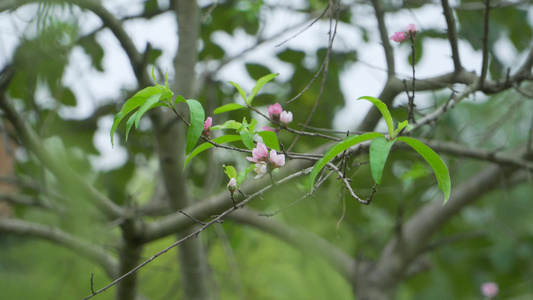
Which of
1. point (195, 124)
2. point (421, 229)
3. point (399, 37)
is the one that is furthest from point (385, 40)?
point (421, 229)

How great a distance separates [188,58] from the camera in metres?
1.60

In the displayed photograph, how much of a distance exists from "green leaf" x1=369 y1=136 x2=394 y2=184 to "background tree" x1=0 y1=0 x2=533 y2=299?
0.22m

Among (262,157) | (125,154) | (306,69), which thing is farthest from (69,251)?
(262,157)

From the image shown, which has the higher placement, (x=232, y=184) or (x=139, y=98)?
(x=139, y=98)

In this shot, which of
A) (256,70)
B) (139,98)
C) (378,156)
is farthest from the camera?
(256,70)

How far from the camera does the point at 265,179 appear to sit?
0.92 metres

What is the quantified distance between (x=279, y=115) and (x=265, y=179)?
0.12 metres

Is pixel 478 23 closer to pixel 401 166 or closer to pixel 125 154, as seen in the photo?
pixel 401 166

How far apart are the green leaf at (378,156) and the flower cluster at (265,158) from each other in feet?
0.60

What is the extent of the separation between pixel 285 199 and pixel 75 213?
595 millimetres

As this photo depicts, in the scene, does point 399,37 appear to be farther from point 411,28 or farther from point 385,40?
point 385,40

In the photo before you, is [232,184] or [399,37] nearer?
[232,184]

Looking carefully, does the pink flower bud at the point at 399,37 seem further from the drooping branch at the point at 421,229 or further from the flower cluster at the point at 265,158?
the drooping branch at the point at 421,229

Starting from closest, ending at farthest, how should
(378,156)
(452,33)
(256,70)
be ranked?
(378,156), (452,33), (256,70)
